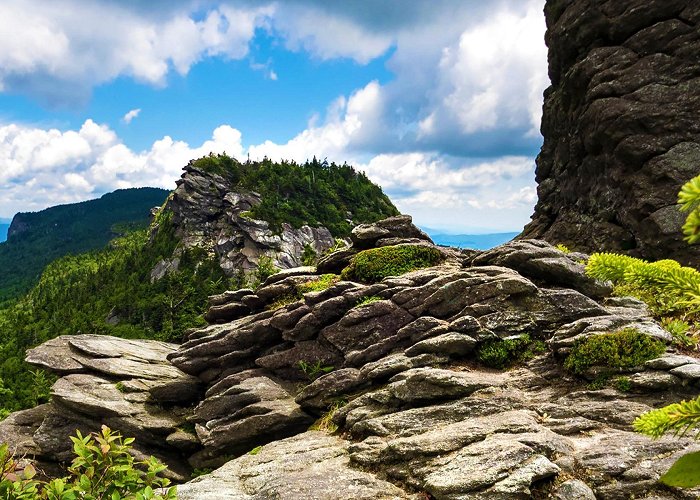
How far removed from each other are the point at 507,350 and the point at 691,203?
633 inches

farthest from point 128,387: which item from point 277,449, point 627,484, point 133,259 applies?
point 133,259

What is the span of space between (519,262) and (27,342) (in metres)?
161

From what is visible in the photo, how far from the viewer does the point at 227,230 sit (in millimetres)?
154875

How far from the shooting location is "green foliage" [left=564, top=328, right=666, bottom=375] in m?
14.3

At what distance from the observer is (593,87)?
35.1 metres

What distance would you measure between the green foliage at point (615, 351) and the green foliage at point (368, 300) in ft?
30.1

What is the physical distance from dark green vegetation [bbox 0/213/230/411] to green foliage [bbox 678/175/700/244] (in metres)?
80.9

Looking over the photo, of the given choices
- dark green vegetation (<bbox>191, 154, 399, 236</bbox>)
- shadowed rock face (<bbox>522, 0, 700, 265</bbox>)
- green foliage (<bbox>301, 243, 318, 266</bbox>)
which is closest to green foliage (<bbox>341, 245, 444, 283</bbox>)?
shadowed rock face (<bbox>522, 0, 700, 265</bbox>)

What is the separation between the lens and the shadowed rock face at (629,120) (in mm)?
29094

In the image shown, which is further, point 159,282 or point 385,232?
point 159,282

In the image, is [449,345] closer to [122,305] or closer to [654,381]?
[654,381]

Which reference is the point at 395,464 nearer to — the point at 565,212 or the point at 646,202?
the point at 646,202

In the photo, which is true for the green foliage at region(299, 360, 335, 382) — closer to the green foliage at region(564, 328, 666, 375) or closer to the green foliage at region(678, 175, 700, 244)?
the green foliage at region(564, 328, 666, 375)

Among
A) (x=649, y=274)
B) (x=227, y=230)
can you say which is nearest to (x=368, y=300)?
(x=649, y=274)
